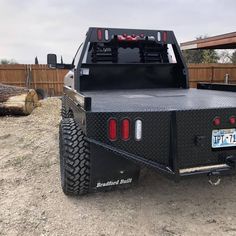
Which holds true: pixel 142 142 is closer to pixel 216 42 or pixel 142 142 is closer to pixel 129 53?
pixel 129 53

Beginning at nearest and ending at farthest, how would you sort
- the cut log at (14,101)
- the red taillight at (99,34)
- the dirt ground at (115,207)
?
the dirt ground at (115,207), the red taillight at (99,34), the cut log at (14,101)

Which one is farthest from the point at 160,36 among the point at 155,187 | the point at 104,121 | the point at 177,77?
the point at 104,121

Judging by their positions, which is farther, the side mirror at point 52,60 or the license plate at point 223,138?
the side mirror at point 52,60

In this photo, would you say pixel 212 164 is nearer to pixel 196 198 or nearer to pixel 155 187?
pixel 196 198

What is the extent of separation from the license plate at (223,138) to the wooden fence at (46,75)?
15.2 metres

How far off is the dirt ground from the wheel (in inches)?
10.0

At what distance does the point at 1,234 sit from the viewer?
8.98 feet

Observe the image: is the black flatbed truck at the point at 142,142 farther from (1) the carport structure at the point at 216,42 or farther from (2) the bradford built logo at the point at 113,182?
(1) the carport structure at the point at 216,42

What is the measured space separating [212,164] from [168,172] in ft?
1.63

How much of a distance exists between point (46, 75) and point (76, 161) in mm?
15622

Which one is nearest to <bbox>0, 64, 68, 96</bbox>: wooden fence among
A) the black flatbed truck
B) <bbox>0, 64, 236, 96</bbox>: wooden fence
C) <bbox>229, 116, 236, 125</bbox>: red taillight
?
<bbox>0, 64, 236, 96</bbox>: wooden fence

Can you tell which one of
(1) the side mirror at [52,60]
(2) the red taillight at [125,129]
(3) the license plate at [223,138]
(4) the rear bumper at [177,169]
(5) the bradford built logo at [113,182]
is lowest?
(5) the bradford built logo at [113,182]

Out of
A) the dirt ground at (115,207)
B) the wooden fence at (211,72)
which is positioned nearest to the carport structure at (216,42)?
the wooden fence at (211,72)

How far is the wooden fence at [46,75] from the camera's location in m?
17.8
